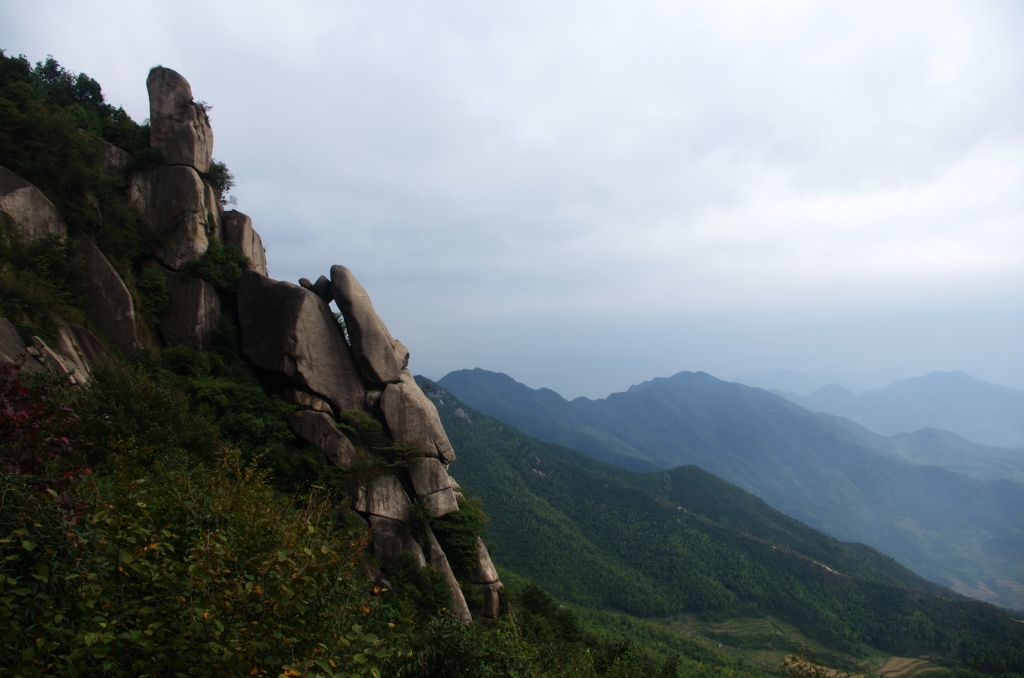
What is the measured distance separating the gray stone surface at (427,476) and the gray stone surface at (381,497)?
2.66 ft

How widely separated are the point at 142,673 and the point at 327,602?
2.12 meters

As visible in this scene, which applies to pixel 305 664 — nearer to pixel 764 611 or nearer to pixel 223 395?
pixel 223 395

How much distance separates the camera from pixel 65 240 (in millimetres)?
18406

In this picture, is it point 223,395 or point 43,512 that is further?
point 223,395

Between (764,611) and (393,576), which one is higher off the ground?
(393,576)

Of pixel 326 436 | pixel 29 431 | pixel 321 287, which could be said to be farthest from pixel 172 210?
pixel 29 431

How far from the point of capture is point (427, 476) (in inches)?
856

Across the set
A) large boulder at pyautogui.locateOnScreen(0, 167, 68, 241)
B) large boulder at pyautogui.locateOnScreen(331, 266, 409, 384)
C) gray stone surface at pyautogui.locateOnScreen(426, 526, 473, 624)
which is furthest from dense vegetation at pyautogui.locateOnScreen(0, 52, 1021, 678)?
large boulder at pyautogui.locateOnScreen(331, 266, 409, 384)

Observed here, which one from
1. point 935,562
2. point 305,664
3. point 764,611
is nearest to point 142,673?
point 305,664

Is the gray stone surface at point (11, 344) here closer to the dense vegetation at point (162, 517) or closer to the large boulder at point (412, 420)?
the dense vegetation at point (162, 517)

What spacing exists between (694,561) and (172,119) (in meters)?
76.6

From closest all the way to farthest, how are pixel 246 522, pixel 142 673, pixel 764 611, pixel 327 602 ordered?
pixel 142 673
pixel 327 602
pixel 246 522
pixel 764 611

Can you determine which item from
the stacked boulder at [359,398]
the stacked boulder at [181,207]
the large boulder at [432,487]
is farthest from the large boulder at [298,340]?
the large boulder at [432,487]

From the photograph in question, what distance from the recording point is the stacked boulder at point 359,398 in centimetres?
2017
